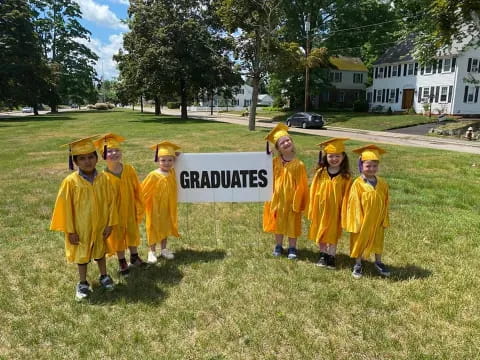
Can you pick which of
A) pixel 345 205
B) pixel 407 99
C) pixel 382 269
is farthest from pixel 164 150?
pixel 407 99

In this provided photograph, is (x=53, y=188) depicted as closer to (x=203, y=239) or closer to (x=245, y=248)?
(x=203, y=239)

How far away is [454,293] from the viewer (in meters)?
4.18

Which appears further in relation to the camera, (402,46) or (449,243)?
(402,46)

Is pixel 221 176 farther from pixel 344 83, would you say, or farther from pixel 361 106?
pixel 344 83

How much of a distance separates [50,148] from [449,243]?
1547 centimetres

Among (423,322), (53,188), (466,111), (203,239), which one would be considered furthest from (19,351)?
(466,111)

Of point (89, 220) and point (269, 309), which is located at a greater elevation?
point (89, 220)

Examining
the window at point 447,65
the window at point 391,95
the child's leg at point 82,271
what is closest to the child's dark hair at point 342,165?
the child's leg at point 82,271

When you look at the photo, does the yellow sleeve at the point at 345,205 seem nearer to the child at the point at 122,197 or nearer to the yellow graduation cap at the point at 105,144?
the child at the point at 122,197

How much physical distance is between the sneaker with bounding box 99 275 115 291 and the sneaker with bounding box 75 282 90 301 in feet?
0.52

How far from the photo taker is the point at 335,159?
177 inches

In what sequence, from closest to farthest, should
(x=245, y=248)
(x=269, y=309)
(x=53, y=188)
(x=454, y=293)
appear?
(x=269, y=309)
(x=454, y=293)
(x=245, y=248)
(x=53, y=188)

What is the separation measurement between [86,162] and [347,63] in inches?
2161

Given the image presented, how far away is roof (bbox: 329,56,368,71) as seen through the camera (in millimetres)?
52656
